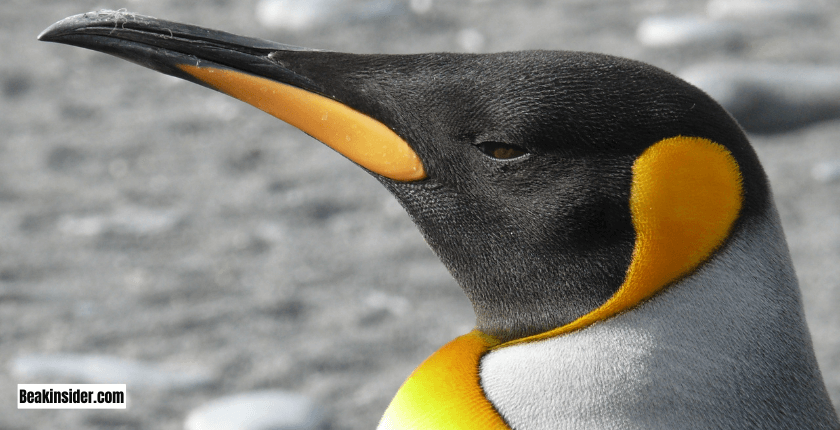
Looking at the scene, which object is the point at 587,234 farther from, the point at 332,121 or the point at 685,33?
the point at 685,33

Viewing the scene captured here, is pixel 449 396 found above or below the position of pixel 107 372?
below

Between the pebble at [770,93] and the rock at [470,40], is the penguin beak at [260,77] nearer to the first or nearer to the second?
the pebble at [770,93]

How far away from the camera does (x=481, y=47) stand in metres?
3.99

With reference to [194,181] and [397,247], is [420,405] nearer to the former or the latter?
[397,247]

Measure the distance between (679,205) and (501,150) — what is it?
22 centimetres

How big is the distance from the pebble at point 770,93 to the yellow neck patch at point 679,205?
7.83 feet

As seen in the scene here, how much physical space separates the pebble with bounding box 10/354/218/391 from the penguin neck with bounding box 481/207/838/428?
1.43 m

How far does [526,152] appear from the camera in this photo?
3.70ft

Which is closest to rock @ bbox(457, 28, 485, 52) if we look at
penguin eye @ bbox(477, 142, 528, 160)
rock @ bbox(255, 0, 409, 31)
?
rock @ bbox(255, 0, 409, 31)

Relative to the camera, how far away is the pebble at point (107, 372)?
7.53 ft

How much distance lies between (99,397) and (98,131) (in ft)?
4.90

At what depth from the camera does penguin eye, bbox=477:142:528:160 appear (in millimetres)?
1137

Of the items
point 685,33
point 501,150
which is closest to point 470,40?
point 685,33

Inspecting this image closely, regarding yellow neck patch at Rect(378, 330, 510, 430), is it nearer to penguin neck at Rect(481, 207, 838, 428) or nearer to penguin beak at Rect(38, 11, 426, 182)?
penguin neck at Rect(481, 207, 838, 428)
